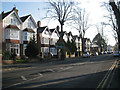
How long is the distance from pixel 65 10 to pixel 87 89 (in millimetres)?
27931

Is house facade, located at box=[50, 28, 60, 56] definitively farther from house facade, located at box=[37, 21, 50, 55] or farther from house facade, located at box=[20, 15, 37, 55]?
house facade, located at box=[20, 15, 37, 55]

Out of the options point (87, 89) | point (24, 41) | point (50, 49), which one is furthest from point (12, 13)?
point (87, 89)

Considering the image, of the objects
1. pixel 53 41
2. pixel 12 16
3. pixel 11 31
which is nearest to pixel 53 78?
pixel 11 31

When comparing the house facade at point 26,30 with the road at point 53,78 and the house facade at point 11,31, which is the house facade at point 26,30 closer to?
the house facade at point 11,31

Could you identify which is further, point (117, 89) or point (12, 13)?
point (12, 13)

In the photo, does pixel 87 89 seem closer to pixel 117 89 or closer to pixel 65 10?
pixel 117 89

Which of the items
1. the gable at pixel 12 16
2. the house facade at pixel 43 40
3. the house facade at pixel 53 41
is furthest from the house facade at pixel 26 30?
the house facade at pixel 53 41

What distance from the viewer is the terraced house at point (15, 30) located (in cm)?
2967

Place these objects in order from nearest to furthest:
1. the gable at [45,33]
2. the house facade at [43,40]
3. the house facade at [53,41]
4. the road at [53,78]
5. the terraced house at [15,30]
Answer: the road at [53,78]
the terraced house at [15,30]
the house facade at [43,40]
the gable at [45,33]
the house facade at [53,41]

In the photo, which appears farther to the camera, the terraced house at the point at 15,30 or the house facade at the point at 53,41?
the house facade at the point at 53,41

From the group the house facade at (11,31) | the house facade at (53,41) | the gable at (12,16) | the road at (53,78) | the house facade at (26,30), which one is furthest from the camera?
the house facade at (53,41)

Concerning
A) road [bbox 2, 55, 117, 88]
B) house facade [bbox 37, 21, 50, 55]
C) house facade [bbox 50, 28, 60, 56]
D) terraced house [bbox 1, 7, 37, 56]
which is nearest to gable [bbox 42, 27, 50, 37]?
house facade [bbox 37, 21, 50, 55]

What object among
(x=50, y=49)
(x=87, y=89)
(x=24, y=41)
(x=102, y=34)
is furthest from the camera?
(x=102, y=34)

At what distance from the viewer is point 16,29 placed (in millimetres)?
31453
